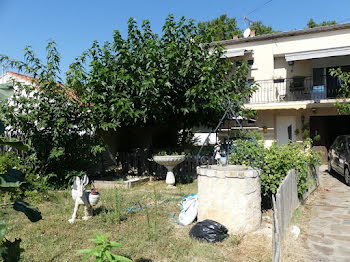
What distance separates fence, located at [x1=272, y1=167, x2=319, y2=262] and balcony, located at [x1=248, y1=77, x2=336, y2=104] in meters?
8.28

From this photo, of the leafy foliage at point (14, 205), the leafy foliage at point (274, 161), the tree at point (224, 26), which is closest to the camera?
the leafy foliage at point (14, 205)

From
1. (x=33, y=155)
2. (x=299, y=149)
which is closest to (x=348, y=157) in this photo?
(x=299, y=149)

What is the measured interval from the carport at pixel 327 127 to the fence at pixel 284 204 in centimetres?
799

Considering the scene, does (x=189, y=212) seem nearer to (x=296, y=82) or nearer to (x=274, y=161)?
(x=274, y=161)

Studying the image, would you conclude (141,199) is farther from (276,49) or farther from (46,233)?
(276,49)

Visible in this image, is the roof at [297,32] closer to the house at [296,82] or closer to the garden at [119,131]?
the house at [296,82]

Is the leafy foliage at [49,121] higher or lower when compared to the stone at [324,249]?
higher

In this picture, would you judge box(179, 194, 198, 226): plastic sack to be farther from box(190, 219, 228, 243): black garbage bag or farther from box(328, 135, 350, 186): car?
box(328, 135, 350, 186): car

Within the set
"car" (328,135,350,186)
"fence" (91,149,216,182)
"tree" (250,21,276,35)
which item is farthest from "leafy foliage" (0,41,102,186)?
"tree" (250,21,276,35)

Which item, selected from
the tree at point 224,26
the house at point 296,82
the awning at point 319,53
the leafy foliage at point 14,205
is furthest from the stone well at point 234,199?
the tree at point 224,26

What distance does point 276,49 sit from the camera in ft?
55.5

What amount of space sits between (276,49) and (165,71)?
34.1 ft

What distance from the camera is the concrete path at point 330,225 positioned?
14.8ft

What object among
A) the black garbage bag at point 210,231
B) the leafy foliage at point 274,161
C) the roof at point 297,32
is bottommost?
the black garbage bag at point 210,231
